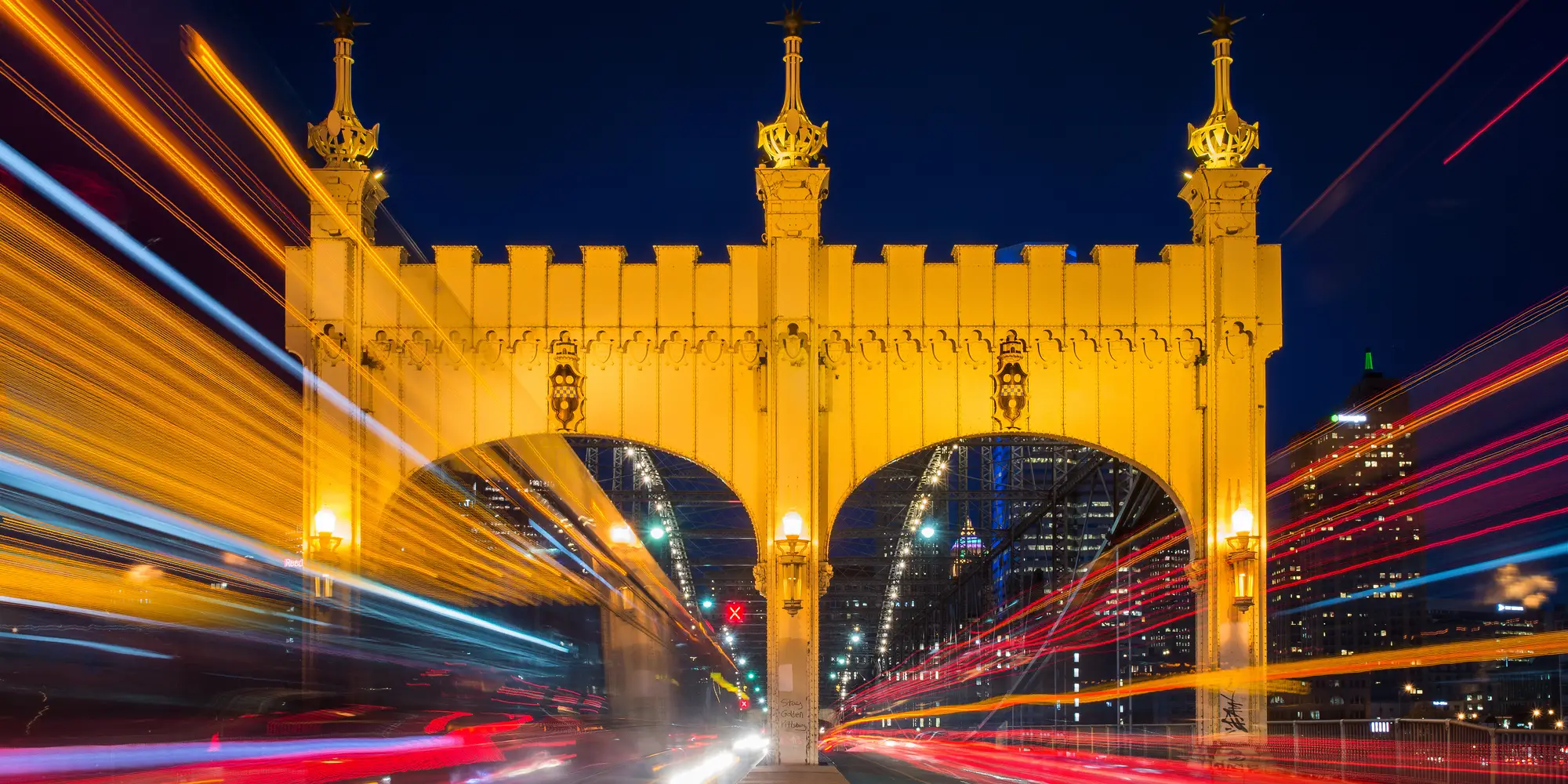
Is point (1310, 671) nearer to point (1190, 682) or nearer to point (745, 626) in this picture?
point (1190, 682)

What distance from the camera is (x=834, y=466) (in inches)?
934

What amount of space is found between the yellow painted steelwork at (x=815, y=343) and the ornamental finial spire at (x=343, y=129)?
62 millimetres

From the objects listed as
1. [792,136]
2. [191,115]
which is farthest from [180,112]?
[792,136]

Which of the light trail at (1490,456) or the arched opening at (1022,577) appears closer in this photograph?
the light trail at (1490,456)

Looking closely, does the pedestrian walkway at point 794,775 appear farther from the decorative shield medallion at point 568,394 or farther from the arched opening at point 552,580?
the decorative shield medallion at point 568,394

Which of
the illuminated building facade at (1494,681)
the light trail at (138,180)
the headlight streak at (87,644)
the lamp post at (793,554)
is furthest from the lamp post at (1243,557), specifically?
the headlight streak at (87,644)

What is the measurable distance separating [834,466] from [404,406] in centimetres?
778

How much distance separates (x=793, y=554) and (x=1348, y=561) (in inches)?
2237

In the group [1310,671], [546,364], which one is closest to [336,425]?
[546,364]

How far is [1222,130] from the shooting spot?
2366 centimetres

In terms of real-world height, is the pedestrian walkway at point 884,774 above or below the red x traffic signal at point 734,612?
below

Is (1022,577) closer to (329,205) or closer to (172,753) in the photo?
(329,205)

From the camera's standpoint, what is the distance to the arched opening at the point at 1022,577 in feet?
115

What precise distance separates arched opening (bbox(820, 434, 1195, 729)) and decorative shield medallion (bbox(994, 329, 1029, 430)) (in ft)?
4.67
